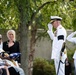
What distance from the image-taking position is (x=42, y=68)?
15.3 m

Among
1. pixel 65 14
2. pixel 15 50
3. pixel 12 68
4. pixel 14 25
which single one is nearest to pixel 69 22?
pixel 65 14

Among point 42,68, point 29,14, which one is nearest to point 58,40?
point 29,14

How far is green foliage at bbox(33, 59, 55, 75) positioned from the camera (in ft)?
49.9

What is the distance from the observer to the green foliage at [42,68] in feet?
49.9

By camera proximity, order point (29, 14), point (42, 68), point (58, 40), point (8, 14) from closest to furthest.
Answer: point (58, 40), point (29, 14), point (8, 14), point (42, 68)

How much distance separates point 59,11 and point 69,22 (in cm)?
56

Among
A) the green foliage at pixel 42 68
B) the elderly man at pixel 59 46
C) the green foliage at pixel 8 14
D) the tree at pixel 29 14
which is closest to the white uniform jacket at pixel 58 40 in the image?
the elderly man at pixel 59 46

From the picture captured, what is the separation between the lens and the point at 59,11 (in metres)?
12.8

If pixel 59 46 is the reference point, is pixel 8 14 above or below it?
above

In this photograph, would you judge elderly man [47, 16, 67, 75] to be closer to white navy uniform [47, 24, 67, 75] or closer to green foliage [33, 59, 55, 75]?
white navy uniform [47, 24, 67, 75]

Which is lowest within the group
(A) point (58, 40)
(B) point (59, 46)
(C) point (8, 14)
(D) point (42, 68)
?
(D) point (42, 68)

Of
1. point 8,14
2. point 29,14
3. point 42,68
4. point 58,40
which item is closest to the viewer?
point 58,40

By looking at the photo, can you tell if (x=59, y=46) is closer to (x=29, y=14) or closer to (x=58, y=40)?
(x=58, y=40)

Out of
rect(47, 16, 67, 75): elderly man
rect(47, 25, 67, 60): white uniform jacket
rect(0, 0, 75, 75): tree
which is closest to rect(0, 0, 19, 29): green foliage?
rect(0, 0, 75, 75): tree
